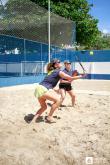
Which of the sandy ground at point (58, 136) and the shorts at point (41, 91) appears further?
the shorts at point (41, 91)

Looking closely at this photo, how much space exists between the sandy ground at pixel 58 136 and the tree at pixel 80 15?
18768 mm

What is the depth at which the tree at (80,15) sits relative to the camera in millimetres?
27672

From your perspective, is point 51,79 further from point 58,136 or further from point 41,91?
point 58,136

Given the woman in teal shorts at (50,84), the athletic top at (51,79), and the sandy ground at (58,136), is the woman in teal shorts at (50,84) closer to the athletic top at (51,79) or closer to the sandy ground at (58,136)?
the athletic top at (51,79)

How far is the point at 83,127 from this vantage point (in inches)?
294

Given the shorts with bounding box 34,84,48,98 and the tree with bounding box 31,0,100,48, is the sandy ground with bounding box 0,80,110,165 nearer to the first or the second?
the shorts with bounding box 34,84,48,98

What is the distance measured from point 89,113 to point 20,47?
575 inches

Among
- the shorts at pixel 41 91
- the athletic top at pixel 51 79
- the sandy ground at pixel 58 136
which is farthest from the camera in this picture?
the athletic top at pixel 51 79

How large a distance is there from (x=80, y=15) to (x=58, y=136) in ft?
75.5

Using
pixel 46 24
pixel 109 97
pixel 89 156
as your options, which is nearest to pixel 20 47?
pixel 46 24

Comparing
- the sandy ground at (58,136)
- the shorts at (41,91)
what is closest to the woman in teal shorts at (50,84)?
the shorts at (41,91)

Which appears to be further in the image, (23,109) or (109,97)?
(109,97)

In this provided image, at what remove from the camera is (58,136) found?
6879 mm

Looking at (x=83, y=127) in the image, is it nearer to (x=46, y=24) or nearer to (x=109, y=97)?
(x=109, y=97)
